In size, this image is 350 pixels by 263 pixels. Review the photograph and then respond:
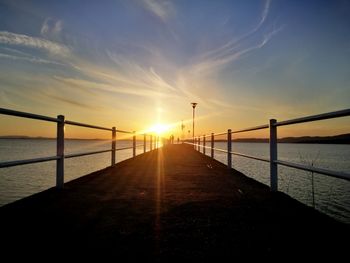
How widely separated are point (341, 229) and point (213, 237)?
4.03 feet

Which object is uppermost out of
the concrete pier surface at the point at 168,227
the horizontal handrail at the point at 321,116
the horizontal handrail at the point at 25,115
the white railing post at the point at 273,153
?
the horizontal handrail at the point at 25,115

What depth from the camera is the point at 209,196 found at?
4000mm

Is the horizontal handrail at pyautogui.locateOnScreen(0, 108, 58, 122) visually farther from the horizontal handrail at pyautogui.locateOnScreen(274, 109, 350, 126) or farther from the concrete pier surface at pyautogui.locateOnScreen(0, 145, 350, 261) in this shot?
the horizontal handrail at pyautogui.locateOnScreen(274, 109, 350, 126)

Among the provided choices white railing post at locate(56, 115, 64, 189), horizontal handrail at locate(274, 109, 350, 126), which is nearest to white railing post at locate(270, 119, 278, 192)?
horizontal handrail at locate(274, 109, 350, 126)

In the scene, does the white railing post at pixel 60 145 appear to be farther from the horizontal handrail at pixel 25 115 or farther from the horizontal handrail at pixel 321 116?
the horizontal handrail at pixel 321 116

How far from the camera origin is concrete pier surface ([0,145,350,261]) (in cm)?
202

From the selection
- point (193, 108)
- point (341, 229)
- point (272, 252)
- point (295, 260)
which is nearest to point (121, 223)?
point (272, 252)

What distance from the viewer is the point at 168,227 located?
253 centimetres

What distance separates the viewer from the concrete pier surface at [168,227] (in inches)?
79.5

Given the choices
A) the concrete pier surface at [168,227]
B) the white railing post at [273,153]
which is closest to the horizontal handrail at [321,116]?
the white railing post at [273,153]

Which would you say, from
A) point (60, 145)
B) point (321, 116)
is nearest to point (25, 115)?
point (60, 145)

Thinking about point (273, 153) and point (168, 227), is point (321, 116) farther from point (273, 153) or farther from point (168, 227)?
point (168, 227)

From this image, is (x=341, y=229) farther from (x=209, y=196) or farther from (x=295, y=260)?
(x=209, y=196)

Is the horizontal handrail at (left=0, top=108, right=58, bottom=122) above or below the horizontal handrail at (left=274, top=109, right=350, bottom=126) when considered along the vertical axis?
above
